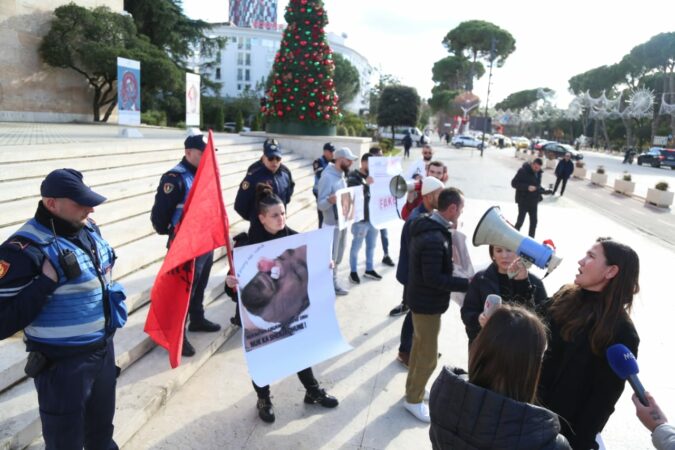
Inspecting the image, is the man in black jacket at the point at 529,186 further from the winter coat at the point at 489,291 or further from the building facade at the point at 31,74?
the building facade at the point at 31,74

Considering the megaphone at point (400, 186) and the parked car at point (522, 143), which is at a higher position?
the parked car at point (522, 143)

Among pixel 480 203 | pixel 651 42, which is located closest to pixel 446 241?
pixel 480 203

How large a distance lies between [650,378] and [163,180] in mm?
5077

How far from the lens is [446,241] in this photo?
324cm

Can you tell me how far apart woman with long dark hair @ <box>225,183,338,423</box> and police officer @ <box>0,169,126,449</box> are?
96 cm

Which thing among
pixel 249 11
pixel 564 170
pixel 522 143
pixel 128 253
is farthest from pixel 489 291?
pixel 249 11

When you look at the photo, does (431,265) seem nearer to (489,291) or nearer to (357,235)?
(489,291)

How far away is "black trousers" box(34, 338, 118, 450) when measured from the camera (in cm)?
223

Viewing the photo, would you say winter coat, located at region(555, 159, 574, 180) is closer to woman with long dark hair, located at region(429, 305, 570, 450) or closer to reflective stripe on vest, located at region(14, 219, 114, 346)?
woman with long dark hair, located at region(429, 305, 570, 450)

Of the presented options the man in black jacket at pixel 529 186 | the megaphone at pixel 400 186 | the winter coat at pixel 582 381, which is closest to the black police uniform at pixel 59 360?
the winter coat at pixel 582 381

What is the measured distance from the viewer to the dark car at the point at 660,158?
117ft

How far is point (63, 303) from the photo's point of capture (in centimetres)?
221

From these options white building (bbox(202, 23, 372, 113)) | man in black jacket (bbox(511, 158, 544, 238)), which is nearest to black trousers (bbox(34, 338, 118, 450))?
man in black jacket (bbox(511, 158, 544, 238))

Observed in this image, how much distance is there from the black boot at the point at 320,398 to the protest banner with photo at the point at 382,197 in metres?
3.28
